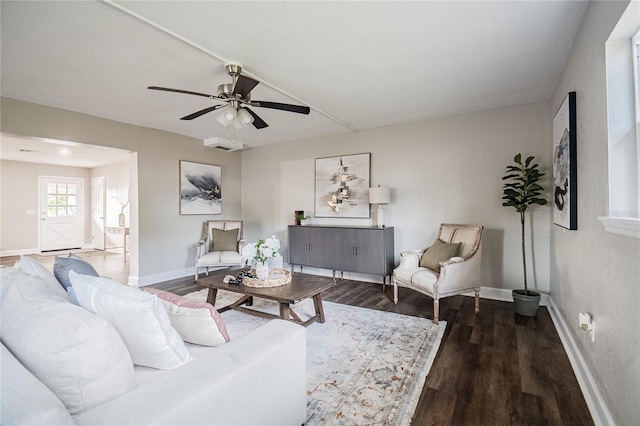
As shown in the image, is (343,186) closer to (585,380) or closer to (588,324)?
(588,324)

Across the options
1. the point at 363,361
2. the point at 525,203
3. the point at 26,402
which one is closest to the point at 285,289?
the point at 363,361

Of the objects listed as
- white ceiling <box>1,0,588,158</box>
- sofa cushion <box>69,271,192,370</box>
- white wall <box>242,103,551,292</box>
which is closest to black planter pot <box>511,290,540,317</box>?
white wall <box>242,103,551,292</box>

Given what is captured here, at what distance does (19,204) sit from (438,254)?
388 inches

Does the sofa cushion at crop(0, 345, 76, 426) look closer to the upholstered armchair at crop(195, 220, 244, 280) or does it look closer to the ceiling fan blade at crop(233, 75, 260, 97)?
the ceiling fan blade at crop(233, 75, 260, 97)

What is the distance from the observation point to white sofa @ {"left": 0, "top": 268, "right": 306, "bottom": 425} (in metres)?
0.69

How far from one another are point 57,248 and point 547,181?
11033mm

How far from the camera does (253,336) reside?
4.19 ft

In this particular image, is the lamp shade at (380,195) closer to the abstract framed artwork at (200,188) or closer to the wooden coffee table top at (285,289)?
the wooden coffee table top at (285,289)

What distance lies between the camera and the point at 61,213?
8.05 metres

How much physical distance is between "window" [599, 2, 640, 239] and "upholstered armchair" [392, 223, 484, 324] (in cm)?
165

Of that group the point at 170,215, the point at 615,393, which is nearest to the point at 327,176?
the point at 170,215

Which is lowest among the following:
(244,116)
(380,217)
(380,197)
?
(380,217)

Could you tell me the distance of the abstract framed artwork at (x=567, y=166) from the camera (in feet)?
7.17

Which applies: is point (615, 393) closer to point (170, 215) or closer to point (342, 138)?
point (342, 138)
